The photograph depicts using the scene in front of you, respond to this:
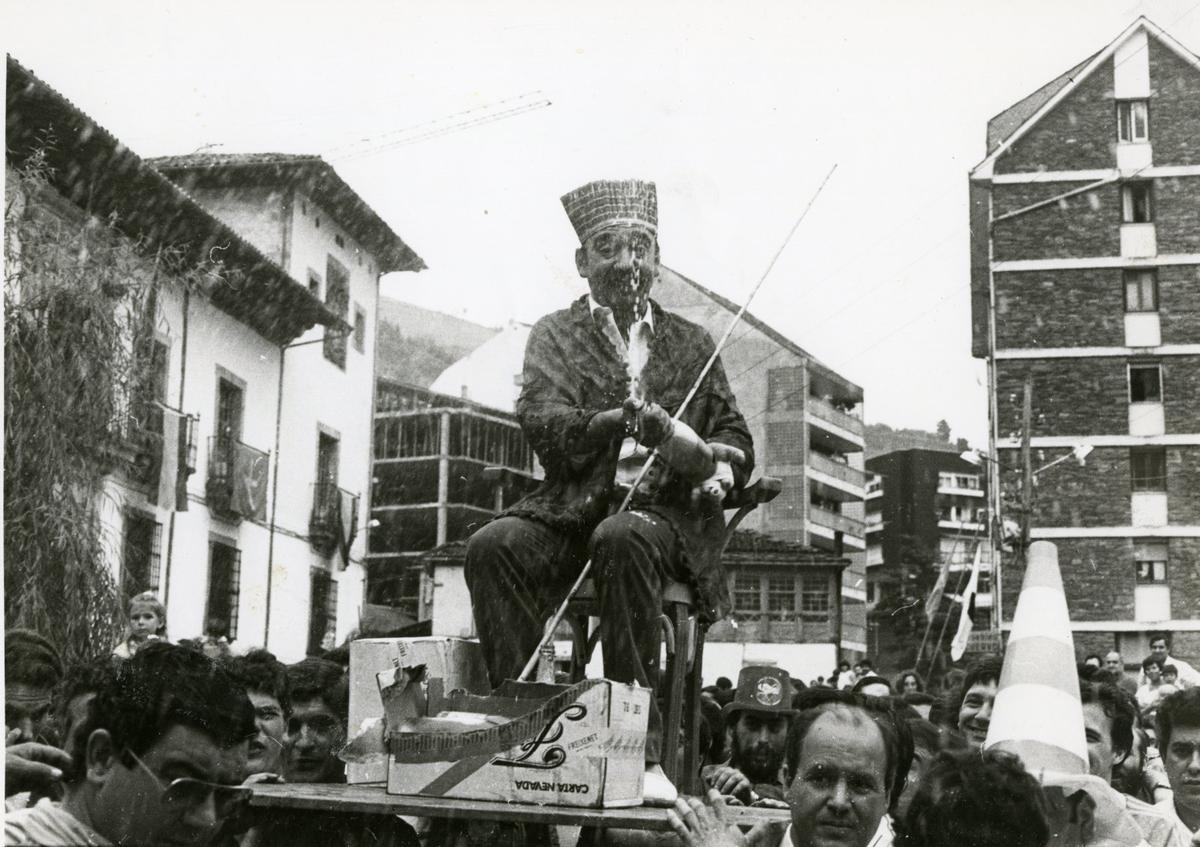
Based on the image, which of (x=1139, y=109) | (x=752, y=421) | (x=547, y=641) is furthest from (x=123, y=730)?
(x=752, y=421)

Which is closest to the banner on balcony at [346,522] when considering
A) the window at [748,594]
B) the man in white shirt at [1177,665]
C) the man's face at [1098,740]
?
the man in white shirt at [1177,665]

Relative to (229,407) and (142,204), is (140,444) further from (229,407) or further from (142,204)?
(229,407)

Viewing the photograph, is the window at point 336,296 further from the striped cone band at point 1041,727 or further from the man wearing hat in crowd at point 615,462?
the striped cone band at point 1041,727

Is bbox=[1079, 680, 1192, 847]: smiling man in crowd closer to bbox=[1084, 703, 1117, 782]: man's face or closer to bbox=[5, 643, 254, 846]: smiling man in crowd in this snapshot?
bbox=[1084, 703, 1117, 782]: man's face

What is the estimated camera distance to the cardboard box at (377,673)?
3.37 m

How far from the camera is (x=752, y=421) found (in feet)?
132

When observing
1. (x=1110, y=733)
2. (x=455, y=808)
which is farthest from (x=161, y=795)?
(x=1110, y=733)

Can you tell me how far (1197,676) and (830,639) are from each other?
1023 inches

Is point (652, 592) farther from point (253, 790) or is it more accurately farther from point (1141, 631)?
point (1141, 631)

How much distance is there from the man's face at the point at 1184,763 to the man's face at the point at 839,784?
0.85 metres

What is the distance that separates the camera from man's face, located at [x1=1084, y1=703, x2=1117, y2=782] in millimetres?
4020

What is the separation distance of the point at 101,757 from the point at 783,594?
110 feet

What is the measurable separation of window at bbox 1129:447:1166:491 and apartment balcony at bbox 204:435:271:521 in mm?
12758

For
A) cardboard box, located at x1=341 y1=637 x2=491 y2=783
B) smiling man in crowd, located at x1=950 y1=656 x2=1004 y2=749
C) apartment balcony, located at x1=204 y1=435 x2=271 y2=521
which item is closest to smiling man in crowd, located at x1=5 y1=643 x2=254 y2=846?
cardboard box, located at x1=341 y1=637 x2=491 y2=783
